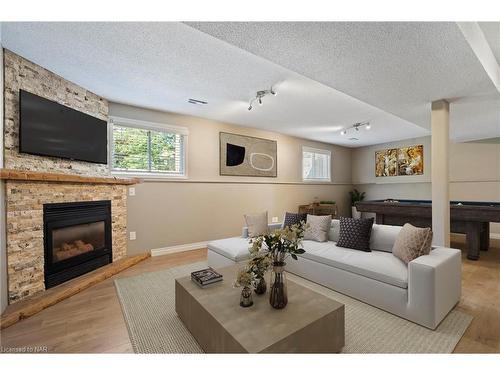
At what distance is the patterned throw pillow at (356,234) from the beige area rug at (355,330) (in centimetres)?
65

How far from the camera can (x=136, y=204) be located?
3812 millimetres

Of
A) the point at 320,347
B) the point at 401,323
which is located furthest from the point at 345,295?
the point at 320,347

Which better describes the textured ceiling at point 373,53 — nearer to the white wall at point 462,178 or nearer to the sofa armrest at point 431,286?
the sofa armrest at point 431,286

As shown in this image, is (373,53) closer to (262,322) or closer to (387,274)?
(387,274)

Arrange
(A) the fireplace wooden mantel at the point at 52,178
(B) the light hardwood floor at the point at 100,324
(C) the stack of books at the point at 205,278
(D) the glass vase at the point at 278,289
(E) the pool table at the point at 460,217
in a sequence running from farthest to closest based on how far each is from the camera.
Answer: (E) the pool table at the point at 460,217, (A) the fireplace wooden mantel at the point at 52,178, (C) the stack of books at the point at 205,278, (B) the light hardwood floor at the point at 100,324, (D) the glass vase at the point at 278,289

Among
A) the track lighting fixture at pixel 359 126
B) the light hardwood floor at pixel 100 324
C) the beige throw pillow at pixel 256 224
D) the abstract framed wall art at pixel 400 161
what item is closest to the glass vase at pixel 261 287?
the light hardwood floor at pixel 100 324

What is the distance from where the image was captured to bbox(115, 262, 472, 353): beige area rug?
1610 millimetres

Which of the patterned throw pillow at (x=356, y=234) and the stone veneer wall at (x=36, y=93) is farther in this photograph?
the patterned throw pillow at (x=356, y=234)

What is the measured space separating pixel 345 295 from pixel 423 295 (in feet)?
2.44

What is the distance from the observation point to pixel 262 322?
1.36 m

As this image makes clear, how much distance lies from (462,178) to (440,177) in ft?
13.1

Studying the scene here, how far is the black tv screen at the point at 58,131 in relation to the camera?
239 cm
